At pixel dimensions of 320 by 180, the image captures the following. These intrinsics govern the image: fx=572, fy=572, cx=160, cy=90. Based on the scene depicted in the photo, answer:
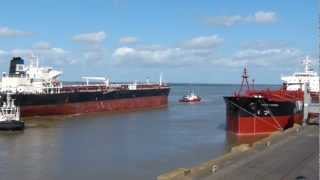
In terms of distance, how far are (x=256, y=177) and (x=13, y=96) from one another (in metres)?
42.9

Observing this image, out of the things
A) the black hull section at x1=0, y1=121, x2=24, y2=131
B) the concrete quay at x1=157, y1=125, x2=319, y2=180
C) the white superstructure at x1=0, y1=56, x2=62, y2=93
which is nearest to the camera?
the concrete quay at x1=157, y1=125, x2=319, y2=180

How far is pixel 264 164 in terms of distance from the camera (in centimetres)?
1895

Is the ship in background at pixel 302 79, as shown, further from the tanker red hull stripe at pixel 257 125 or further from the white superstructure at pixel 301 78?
the tanker red hull stripe at pixel 257 125

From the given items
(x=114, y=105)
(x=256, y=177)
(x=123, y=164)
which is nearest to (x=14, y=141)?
(x=123, y=164)

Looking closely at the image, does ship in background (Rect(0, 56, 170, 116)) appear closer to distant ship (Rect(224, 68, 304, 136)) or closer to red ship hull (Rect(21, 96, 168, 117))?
red ship hull (Rect(21, 96, 168, 117))

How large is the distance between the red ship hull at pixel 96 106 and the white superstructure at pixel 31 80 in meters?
3.04

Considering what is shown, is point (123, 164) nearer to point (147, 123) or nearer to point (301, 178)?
point (301, 178)

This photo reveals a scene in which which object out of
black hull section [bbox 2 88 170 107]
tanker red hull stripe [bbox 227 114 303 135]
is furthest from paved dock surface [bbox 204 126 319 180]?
black hull section [bbox 2 88 170 107]

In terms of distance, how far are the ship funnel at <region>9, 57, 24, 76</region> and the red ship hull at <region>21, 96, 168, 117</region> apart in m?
9.40

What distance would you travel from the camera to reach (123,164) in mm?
26547

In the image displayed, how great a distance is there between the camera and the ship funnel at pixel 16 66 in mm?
69188

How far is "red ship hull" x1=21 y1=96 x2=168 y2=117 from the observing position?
58.1m

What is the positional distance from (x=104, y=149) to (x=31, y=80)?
37.4 metres

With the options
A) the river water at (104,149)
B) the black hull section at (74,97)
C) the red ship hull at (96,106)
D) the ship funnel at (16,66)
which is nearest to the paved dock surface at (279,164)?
the river water at (104,149)
